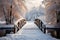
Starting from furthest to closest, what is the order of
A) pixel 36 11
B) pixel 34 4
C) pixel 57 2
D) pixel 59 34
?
1. pixel 34 4
2. pixel 36 11
3. pixel 57 2
4. pixel 59 34

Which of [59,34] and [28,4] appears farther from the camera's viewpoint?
[28,4]

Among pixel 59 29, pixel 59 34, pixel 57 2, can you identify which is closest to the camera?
pixel 59 29

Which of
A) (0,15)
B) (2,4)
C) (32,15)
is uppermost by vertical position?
(2,4)

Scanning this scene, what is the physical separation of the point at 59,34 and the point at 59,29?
0.94 m

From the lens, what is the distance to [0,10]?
1791 cm

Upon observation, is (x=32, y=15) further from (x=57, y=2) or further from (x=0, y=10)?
(x=57, y=2)

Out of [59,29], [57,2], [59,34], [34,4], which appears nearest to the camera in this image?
[59,29]

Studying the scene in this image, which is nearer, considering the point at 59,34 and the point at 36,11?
the point at 59,34

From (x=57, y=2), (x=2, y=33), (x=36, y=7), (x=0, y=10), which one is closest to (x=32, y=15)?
(x=36, y=7)

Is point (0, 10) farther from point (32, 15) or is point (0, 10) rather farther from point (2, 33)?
point (32, 15)

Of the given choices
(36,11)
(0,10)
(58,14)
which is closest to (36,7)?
(36,11)

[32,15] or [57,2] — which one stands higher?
[57,2]

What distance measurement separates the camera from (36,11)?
41531 millimetres

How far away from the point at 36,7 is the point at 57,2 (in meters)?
28.1
